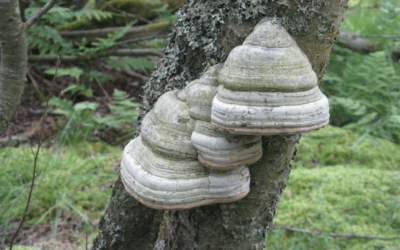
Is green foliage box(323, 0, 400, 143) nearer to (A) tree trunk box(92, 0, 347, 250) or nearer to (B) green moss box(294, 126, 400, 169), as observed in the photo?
(B) green moss box(294, 126, 400, 169)

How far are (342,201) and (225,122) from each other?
311cm

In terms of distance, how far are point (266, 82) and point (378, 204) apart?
326 cm

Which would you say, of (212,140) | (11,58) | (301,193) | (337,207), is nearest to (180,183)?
(212,140)

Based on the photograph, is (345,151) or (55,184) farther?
(345,151)

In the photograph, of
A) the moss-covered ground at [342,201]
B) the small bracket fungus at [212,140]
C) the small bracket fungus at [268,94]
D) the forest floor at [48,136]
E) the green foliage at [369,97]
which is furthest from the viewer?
the green foliage at [369,97]

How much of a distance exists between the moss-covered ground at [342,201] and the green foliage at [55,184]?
2.34 m

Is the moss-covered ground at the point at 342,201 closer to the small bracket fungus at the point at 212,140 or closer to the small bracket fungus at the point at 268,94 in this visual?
the small bracket fungus at the point at 212,140

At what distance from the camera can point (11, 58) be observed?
2234 mm

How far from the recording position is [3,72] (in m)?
2.26

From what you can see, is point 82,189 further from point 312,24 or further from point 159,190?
point 312,24

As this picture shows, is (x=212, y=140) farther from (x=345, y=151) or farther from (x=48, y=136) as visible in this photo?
(x=48, y=136)

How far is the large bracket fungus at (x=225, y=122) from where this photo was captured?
1.02 metres

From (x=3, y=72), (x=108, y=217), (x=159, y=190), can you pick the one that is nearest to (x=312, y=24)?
(x=159, y=190)

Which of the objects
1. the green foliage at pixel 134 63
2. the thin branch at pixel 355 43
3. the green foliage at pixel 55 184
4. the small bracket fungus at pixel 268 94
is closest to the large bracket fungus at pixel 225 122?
the small bracket fungus at pixel 268 94
